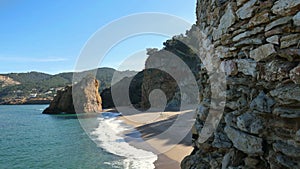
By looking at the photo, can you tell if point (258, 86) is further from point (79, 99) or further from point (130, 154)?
point (79, 99)

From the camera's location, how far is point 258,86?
8.20 ft

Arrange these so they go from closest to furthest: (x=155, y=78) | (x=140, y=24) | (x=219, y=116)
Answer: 1. (x=219, y=116)
2. (x=140, y=24)
3. (x=155, y=78)

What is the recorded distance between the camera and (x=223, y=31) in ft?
10.2

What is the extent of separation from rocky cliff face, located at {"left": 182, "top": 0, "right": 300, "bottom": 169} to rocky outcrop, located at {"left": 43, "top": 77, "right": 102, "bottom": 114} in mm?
41511

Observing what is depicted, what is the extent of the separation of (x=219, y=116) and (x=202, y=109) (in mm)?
500

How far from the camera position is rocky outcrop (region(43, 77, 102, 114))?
42.8 m

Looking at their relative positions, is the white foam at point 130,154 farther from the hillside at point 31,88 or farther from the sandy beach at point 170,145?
the hillside at point 31,88

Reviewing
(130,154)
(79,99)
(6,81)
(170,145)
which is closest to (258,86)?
(130,154)

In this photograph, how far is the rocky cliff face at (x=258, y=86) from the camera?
2.10 meters

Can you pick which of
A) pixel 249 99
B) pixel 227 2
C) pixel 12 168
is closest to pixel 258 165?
pixel 249 99

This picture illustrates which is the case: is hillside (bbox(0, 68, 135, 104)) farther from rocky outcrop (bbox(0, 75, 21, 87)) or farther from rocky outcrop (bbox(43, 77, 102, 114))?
rocky outcrop (bbox(43, 77, 102, 114))

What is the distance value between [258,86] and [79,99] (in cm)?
4353

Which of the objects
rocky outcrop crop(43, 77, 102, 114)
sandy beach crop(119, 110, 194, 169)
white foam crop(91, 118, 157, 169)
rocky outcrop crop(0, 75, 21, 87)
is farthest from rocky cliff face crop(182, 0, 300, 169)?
rocky outcrop crop(0, 75, 21, 87)

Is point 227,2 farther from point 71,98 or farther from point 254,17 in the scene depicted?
point 71,98
